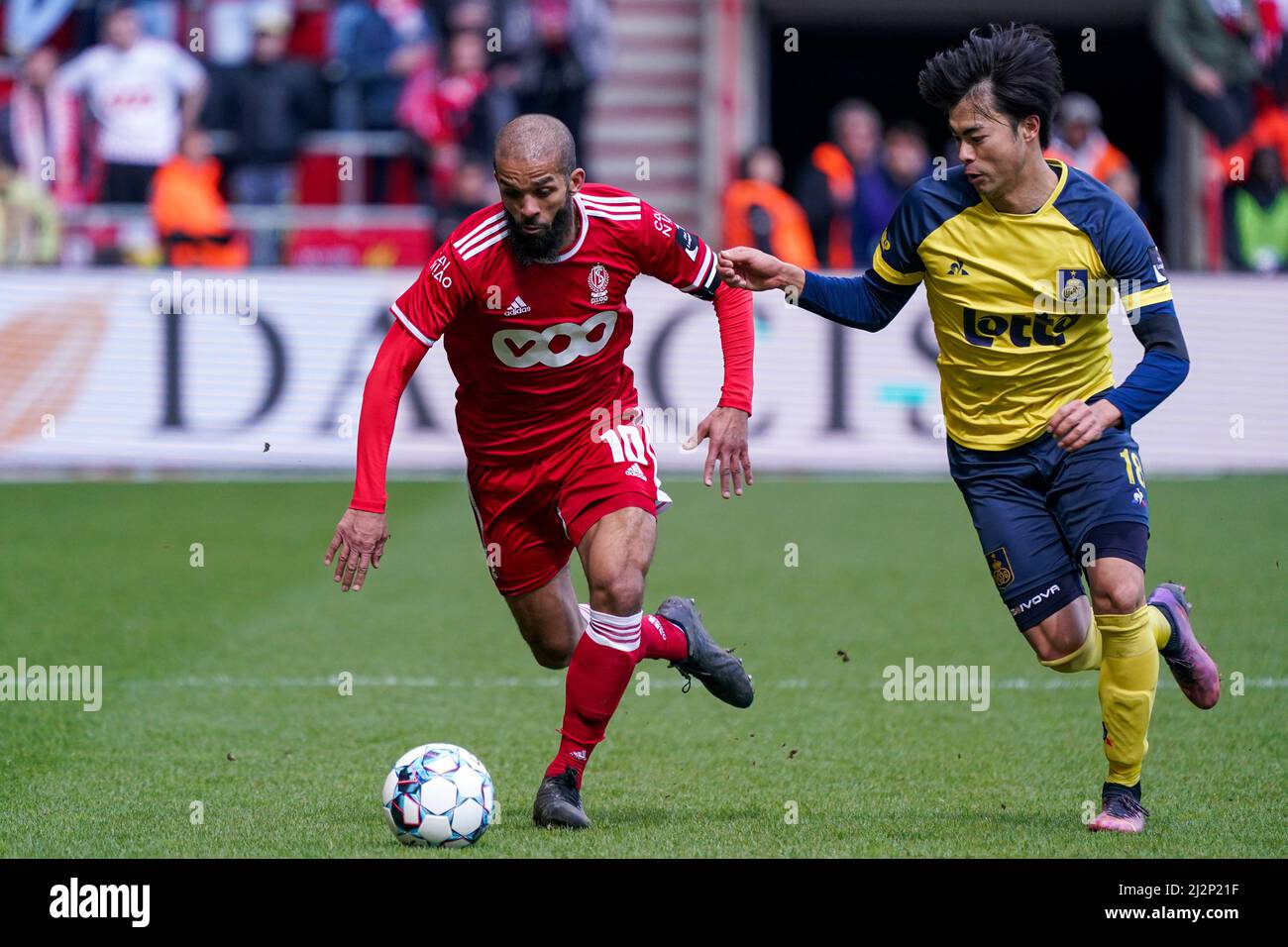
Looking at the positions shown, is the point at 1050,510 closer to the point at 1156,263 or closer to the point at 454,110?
the point at 1156,263

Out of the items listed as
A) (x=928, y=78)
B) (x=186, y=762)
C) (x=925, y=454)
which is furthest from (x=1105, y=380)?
(x=925, y=454)

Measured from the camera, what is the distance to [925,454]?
562 inches

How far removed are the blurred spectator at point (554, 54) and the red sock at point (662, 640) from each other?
10.8 m

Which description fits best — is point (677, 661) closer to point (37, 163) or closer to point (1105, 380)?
point (1105, 380)

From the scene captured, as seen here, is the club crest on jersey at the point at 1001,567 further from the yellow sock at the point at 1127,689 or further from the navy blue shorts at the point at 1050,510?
the yellow sock at the point at 1127,689

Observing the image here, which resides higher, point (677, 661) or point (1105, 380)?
point (1105, 380)

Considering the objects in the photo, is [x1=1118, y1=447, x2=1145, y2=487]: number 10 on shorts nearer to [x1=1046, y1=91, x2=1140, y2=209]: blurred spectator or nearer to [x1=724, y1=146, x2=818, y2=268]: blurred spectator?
[x1=724, y1=146, x2=818, y2=268]: blurred spectator

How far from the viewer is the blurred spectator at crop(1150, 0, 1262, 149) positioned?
672 inches

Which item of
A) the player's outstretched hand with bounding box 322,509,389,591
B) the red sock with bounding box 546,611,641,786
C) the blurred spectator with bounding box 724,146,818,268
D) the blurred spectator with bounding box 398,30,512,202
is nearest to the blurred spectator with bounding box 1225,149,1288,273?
the blurred spectator with bounding box 724,146,818,268

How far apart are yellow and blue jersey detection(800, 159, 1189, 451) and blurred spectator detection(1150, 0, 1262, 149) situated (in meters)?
11.9

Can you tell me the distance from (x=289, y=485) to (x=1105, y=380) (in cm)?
939

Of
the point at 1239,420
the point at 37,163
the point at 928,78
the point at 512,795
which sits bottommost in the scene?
the point at 512,795

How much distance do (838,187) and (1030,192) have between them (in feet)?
37.3

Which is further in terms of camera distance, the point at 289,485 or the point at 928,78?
the point at 289,485
